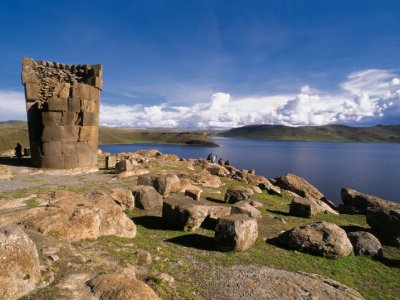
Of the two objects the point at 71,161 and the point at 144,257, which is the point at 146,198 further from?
the point at 71,161

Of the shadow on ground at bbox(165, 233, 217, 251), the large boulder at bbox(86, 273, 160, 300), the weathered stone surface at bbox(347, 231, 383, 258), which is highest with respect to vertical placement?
the large boulder at bbox(86, 273, 160, 300)

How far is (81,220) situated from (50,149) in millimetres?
15666

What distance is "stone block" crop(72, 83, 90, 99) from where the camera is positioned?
24891mm

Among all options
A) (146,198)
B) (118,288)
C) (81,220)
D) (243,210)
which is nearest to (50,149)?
(146,198)

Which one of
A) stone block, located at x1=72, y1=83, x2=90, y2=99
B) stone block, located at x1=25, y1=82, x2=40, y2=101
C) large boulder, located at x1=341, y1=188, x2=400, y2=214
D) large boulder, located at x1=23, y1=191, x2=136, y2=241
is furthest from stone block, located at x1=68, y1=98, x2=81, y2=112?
large boulder, located at x1=341, y1=188, x2=400, y2=214

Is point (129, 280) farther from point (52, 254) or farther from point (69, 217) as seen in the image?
point (69, 217)

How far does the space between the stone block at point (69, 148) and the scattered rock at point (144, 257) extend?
685 inches

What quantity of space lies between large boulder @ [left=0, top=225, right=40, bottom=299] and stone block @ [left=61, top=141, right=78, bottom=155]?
1851 cm

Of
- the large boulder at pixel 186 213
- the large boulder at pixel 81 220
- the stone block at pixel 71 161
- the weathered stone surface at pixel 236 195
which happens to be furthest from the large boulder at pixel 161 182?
the stone block at pixel 71 161

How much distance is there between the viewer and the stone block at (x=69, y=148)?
24297mm

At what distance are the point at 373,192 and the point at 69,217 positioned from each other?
145ft

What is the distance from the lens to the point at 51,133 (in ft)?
78.9

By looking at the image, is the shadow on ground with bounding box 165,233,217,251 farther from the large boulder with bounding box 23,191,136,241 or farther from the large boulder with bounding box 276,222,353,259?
the large boulder with bounding box 276,222,353,259

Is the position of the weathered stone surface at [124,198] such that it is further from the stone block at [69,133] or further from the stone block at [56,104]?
the stone block at [56,104]
